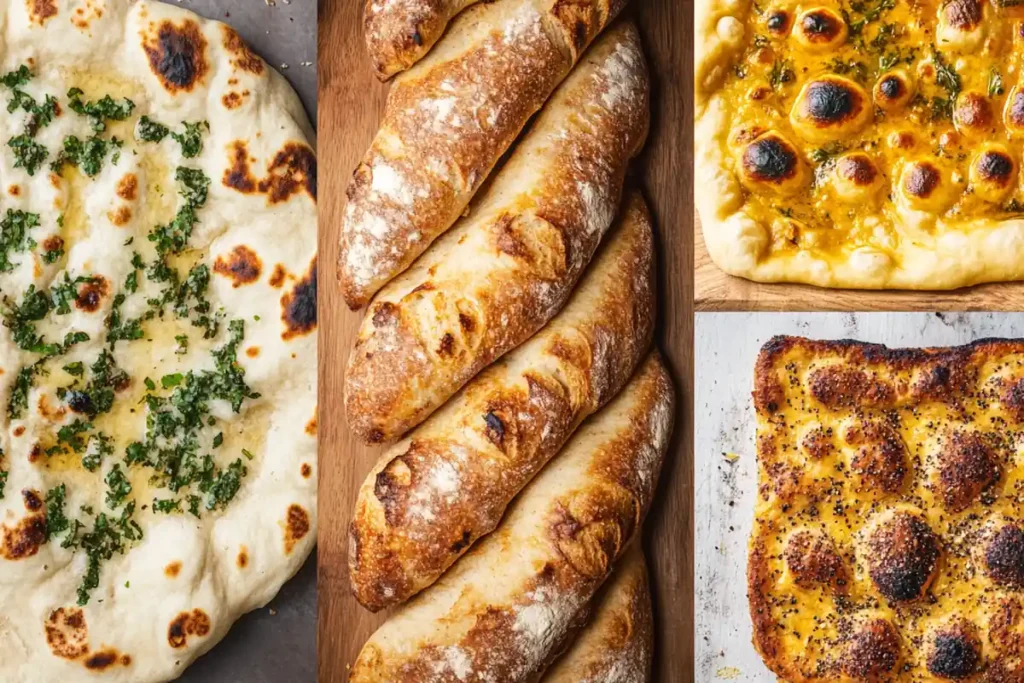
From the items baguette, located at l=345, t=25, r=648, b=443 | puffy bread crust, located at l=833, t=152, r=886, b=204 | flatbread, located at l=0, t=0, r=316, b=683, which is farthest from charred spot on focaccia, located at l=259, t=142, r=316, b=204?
puffy bread crust, located at l=833, t=152, r=886, b=204

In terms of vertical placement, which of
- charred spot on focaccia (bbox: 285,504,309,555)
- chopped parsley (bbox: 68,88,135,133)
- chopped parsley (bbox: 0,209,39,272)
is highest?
chopped parsley (bbox: 68,88,135,133)

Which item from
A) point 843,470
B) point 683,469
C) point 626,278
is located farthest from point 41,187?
point 843,470

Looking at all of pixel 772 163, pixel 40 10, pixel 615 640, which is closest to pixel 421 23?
pixel 772 163

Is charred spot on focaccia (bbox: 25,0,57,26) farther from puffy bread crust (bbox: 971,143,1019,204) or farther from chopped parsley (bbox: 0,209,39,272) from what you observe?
puffy bread crust (bbox: 971,143,1019,204)

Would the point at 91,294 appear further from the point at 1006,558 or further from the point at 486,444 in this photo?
the point at 1006,558

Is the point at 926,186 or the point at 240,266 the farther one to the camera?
the point at 240,266

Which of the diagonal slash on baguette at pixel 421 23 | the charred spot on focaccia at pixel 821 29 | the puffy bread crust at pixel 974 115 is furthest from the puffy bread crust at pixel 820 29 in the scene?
the diagonal slash on baguette at pixel 421 23

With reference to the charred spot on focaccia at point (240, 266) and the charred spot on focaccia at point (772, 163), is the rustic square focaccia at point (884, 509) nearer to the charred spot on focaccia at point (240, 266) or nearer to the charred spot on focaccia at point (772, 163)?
the charred spot on focaccia at point (772, 163)
